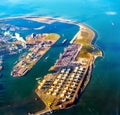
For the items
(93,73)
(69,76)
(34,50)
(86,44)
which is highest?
(86,44)

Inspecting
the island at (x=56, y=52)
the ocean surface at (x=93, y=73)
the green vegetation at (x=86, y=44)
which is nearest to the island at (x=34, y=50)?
the island at (x=56, y=52)

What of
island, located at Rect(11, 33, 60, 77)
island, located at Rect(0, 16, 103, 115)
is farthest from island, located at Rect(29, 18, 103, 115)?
island, located at Rect(11, 33, 60, 77)

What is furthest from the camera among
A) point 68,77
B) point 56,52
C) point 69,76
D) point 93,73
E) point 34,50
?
point 34,50

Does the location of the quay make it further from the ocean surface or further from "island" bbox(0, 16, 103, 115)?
the ocean surface

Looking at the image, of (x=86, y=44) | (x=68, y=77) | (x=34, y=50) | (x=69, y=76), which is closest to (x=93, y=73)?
(x=69, y=76)

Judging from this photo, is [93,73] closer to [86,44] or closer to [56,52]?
[56,52]

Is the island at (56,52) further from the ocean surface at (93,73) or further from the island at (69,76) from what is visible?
the ocean surface at (93,73)
